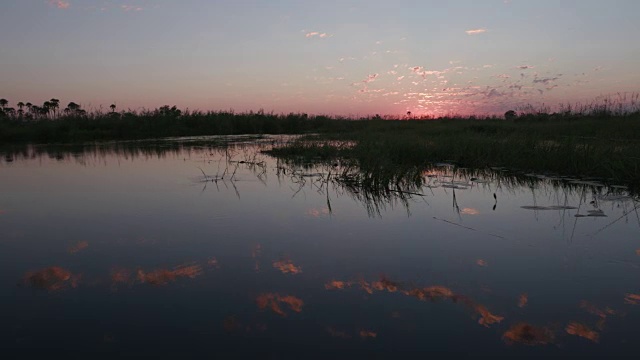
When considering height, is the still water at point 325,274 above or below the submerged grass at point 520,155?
below

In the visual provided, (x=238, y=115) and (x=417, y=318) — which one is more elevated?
(x=238, y=115)

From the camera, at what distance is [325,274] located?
9.82ft

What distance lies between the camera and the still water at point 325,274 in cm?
213

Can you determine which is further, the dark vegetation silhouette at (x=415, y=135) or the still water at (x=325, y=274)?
the dark vegetation silhouette at (x=415, y=135)

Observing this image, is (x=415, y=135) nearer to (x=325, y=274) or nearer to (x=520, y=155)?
(x=520, y=155)

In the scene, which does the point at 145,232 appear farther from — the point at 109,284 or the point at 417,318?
the point at 417,318

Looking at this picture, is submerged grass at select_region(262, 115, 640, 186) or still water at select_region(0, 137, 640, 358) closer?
still water at select_region(0, 137, 640, 358)

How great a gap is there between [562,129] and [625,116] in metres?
2.97

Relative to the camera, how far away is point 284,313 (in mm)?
2406

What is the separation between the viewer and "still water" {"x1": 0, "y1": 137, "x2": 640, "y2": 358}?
2.13 metres

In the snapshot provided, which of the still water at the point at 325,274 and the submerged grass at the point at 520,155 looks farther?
the submerged grass at the point at 520,155

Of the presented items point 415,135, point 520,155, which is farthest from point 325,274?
point 415,135

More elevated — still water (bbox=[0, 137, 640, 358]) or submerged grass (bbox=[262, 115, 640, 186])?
submerged grass (bbox=[262, 115, 640, 186])

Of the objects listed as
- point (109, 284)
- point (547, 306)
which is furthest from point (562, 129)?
point (109, 284)
